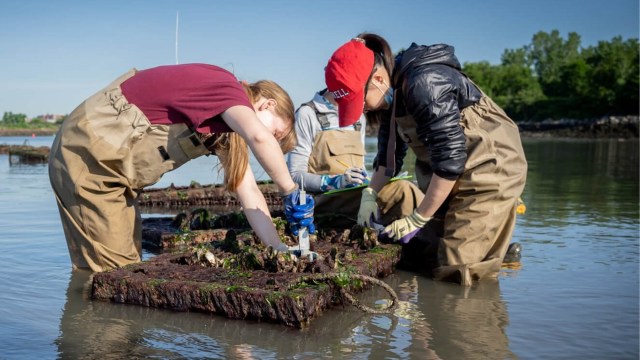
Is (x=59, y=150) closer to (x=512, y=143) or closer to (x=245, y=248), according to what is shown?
(x=245, y=248)

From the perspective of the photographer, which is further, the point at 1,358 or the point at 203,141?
the point at 203,141

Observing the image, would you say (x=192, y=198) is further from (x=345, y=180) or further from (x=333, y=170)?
(x=345, y=180)

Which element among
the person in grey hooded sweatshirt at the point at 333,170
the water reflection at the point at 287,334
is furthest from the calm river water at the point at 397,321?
the person in grey hooded sweatshirt at the point at 333,170

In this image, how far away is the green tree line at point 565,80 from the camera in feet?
214

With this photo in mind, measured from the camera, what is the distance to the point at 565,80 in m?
79.7

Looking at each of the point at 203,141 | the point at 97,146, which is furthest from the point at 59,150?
the point at 203,141

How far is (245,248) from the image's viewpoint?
13.3ft

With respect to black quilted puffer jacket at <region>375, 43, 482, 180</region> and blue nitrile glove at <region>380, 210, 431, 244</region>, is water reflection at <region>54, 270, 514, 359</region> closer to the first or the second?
blue nitrile glove at <region>380, 210, 431, 244</region>

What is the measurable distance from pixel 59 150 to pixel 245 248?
1.30 metres

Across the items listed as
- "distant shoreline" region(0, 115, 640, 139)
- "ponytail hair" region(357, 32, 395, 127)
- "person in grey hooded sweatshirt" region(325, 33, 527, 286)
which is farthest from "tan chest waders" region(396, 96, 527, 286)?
"distant shoreline" region(0, 115, 640, 139)

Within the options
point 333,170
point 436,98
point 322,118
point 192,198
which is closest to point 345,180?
point 333,170

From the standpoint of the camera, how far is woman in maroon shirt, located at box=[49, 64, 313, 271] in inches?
147

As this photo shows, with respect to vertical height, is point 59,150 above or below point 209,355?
above

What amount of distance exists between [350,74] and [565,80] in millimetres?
81869
